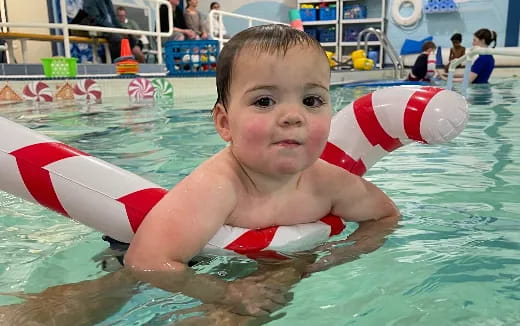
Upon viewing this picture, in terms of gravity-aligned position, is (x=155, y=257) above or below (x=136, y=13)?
below

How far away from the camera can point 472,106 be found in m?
5.92

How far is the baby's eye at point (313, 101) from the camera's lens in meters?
1.39

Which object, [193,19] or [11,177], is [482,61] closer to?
[193,19]

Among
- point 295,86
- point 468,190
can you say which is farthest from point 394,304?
point 468,190

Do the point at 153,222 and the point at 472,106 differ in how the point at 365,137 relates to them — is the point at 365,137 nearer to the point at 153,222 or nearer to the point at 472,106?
the point at 153,222

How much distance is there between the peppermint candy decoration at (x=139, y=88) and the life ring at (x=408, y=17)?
31.9 ft

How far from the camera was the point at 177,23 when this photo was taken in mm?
10383

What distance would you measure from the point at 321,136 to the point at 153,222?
1.59 ft

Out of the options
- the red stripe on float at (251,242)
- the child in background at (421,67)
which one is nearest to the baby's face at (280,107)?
the red stripe on float at (251,242)

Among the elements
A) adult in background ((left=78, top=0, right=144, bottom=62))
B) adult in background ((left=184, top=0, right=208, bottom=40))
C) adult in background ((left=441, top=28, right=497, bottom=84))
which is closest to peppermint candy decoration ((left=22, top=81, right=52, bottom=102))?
adult in background ((left=78, top=0, right=144, bottom=62))

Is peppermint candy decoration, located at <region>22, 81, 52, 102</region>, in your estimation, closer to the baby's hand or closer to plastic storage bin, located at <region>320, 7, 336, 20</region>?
the baby's hand

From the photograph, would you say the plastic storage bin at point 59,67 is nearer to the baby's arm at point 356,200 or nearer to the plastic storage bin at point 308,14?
the baby's arm at point 356,200

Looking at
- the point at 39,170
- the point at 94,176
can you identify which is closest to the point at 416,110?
the point at 94,176

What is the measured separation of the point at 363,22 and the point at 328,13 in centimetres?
105
